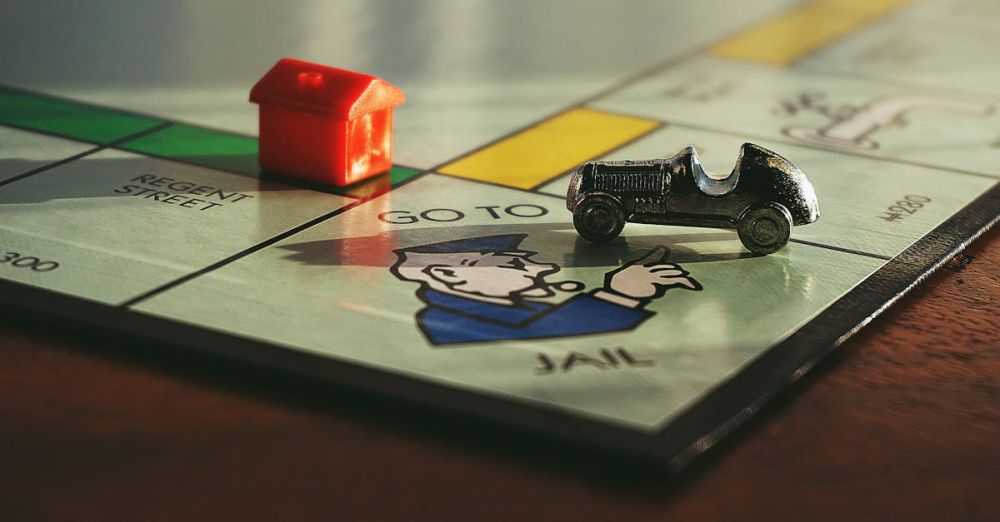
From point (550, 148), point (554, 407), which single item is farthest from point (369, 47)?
point (554, 407)

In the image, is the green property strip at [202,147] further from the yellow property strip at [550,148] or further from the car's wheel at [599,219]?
the car's wheel at [599,219]

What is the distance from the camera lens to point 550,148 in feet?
9.15

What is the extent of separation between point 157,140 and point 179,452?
1.24 metres

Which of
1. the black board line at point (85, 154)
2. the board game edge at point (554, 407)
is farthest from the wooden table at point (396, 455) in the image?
the black board line at point (85, 154)

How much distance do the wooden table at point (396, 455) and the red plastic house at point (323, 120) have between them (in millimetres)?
717

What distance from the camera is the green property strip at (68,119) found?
273cm

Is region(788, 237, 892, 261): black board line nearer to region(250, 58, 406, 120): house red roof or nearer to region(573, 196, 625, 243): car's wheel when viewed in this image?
region(573, 196, 625, 243): car's wheel

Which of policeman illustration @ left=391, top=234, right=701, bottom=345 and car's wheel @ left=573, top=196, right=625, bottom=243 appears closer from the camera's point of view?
policeman illustration @ left=391, top=234, right=701, bottom=345

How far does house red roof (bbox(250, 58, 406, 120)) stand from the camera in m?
2.40

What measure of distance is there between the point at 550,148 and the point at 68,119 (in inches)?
39.3

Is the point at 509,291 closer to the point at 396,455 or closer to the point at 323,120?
the point at 396,455

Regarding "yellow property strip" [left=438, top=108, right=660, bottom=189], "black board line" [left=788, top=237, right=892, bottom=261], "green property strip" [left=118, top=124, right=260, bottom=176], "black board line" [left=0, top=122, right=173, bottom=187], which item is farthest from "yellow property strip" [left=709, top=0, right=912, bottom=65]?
"black board line" [left=0, top=122, right=173, bottom=187]

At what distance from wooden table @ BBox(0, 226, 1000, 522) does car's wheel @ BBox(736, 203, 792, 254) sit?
36 cm

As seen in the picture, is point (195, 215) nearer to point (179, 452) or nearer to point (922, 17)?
point (179, 452)
